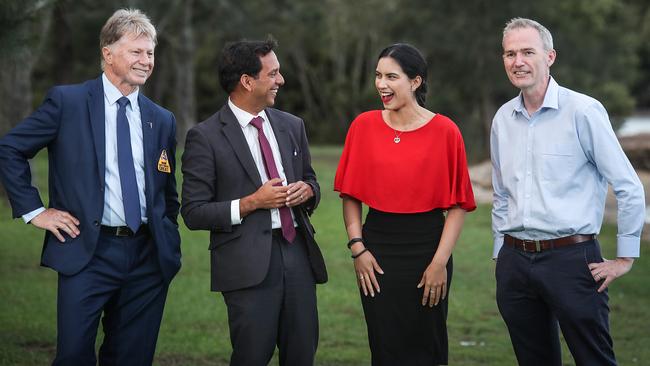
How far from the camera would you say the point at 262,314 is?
5348mm

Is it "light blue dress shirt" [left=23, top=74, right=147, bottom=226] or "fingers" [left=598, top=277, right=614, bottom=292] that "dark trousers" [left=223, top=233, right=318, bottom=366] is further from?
"fingers" [left=598, top=277, right=614, bottom=292]

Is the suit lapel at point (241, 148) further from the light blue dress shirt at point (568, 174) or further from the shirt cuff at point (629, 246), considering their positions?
the shirt cuff at point (629, 246)

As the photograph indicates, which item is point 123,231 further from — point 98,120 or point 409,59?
point 409,59

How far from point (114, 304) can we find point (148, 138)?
91 cm

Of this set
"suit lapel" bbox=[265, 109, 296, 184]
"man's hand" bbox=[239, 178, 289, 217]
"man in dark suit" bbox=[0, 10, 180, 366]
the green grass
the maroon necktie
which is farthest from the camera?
the green grass

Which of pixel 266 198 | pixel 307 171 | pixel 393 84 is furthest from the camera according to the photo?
pixel 307 171

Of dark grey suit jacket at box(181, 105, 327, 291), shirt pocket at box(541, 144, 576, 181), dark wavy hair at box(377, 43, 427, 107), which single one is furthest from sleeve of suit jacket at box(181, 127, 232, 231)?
shirt pocket at box(541, 144, 576, 181)

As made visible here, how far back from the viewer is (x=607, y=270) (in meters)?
5.31

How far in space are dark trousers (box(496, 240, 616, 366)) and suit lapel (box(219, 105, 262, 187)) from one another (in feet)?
4.71

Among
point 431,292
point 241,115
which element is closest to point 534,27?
point 431,292

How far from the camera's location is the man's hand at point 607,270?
5312 mm

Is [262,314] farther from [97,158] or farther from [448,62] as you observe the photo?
[448,62]

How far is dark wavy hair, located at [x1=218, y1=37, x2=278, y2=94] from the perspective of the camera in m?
5.37

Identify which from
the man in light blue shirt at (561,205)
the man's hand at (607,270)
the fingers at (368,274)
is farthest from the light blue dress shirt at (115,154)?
the man's hand at (607,270)
